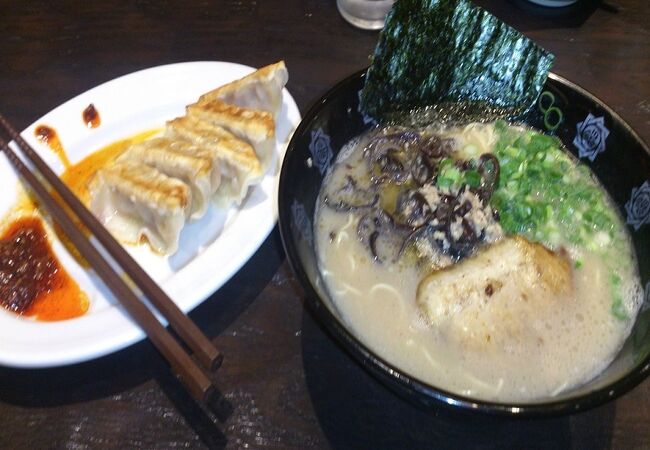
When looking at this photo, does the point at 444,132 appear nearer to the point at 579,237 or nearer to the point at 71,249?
the point at 579,237

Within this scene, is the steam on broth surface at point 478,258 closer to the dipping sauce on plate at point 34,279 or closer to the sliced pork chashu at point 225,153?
the sliced pork chashu at point 225,153

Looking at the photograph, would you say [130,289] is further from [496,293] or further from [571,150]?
[571,150]

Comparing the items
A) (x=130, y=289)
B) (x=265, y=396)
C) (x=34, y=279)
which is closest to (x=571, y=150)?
(x=265, y=396)

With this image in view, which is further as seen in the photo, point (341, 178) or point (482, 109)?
point (482, 109)

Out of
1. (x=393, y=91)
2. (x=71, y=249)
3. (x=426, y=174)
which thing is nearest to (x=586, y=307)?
(x=426, y=174)

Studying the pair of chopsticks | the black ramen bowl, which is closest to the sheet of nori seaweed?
the black ramen bowl

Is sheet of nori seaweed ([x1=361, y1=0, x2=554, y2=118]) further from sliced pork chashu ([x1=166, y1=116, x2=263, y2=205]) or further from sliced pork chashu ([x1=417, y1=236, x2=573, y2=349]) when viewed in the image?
sliced pork chashu ([x1=417, y1=236, x2=573, y2=349])
